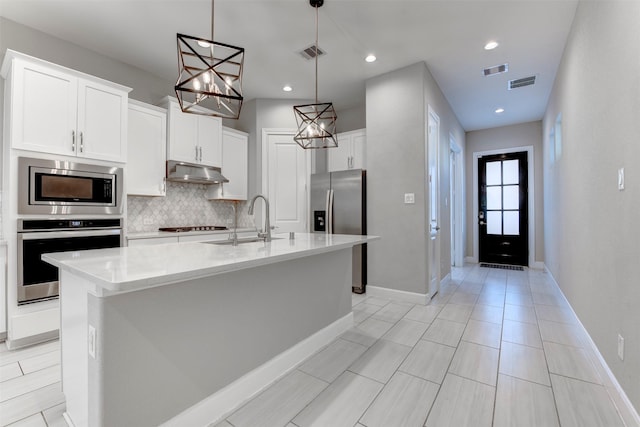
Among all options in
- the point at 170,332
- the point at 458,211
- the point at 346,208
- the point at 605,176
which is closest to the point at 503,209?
the point at 458,211

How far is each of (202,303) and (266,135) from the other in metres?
3.48

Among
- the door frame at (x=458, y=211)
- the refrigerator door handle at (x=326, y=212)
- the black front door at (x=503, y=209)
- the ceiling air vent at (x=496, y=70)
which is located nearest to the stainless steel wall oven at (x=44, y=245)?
the refrigerator door handle at (x=326, y=212)

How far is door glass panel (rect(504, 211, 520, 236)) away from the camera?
584 cm

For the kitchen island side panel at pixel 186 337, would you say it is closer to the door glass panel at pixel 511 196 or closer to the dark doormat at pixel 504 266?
the dark doormat at pixel 504 266

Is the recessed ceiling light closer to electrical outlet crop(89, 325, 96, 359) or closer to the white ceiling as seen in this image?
the white ceiling

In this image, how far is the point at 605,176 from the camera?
1.88 meters

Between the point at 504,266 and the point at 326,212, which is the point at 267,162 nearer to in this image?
the point at 326,212

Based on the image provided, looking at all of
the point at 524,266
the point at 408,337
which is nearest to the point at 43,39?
the point at 408,337

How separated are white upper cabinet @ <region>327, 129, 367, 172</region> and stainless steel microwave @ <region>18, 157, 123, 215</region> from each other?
2842mm

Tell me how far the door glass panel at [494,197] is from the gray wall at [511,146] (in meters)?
0.32

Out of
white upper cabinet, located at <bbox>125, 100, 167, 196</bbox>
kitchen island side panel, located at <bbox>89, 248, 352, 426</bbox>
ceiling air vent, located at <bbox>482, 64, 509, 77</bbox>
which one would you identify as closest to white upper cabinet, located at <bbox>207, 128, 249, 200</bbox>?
white upper cabinet, located at <bbox>125, 100, 167, 196</bbox>

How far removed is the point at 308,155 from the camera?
14.8 feet

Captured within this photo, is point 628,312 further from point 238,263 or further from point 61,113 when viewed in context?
point 61,113

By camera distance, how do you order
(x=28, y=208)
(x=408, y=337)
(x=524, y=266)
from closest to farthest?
1. (x=28, y=208)
2. (x=408, y=337)
3. (x=524, y=266)
